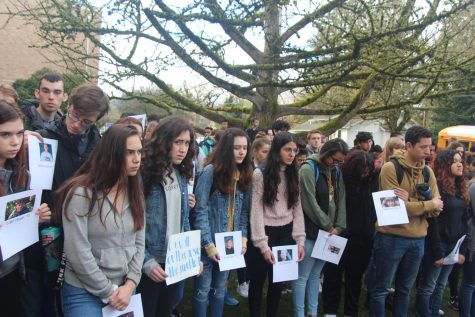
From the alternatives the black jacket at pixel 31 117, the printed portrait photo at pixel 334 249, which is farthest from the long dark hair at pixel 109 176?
the printed portrait photo at pixel 334 249

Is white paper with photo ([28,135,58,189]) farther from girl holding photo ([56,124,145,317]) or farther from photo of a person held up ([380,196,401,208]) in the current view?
photo of a person held up ([380,196,401,208])

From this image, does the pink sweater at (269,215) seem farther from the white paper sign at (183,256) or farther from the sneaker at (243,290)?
the sneaker at (243,290)

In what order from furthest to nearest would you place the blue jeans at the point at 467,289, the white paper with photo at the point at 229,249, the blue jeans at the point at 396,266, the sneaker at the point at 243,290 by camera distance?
1. the sneaker at the point at 243,290
2. the blue jeans at the point at 467,289
3. the blue jeans at the point at 396,266
4. the white paper with photo at the point at 229,249

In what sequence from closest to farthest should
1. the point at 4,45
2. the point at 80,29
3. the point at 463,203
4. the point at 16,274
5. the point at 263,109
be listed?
the point at 16,274 < the point at 463,203 < the point at 80,29 < the point at 263,109 < the point at 4,45

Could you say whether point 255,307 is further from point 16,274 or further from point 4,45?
point 4,45

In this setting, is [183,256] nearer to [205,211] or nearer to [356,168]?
[205,211]

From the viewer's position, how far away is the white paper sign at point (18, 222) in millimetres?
2076

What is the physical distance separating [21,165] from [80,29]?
334 cm

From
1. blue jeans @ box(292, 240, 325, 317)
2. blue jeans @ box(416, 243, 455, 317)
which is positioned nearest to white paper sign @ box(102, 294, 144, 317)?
blue jeans @ box(292, 240, 325, 317)

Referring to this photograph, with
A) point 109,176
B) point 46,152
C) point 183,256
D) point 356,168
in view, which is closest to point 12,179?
point 46,152

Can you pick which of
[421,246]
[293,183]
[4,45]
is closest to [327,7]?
[293,183]

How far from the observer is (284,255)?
3.68 m

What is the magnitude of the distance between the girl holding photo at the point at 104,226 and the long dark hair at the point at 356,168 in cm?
262

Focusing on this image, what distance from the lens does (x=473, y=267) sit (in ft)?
13.7
